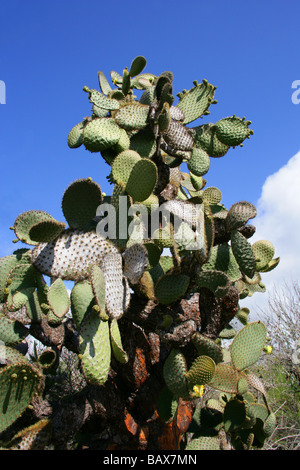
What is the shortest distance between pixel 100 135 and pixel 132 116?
0.84 ft

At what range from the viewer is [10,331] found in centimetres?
226

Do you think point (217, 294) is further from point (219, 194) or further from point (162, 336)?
point (219, 194)

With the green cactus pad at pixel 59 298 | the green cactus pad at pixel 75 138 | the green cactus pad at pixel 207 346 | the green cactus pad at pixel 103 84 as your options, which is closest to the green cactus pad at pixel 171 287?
the green cactus pad at pixel 207 346

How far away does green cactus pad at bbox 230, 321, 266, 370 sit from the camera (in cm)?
237

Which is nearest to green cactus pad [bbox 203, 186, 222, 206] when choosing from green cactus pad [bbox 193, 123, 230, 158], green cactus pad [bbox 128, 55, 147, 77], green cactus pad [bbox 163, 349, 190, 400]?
green cactus pad [bbox 193, 123, 230, 158]

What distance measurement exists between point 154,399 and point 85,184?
1.43 metres

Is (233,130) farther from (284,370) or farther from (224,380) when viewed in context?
(284,370)

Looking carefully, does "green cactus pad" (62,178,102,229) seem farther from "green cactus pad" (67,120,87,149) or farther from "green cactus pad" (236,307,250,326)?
"green cactus pad" (236,307,250,326)

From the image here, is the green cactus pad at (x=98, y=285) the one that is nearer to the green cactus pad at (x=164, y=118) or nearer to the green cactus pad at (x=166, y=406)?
the green cactus pad at (x=166, y=406)

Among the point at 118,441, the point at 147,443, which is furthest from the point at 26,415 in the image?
the point at 147,443

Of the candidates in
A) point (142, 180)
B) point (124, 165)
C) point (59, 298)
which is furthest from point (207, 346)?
point (124, 165)

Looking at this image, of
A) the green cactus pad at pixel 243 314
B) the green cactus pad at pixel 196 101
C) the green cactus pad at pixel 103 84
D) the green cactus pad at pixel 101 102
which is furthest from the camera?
the green cactus pad at pixel 243 314

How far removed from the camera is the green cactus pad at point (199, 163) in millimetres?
2445

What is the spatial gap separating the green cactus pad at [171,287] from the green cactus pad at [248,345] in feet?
1.90
